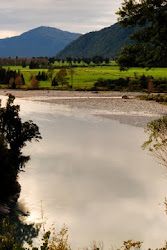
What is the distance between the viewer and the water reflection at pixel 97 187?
119 feet

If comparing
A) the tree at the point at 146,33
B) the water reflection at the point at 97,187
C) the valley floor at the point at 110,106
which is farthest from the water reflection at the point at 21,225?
the valley floor at the point at 110,106

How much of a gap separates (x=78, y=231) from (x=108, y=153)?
3163 cm

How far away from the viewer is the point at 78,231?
116ft

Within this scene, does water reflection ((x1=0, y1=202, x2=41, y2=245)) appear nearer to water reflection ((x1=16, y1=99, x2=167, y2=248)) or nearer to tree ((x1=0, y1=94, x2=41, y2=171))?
water reflection ((x1=16, y1=99, x2=167, y2=248))

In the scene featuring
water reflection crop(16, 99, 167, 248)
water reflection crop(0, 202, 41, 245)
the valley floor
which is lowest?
water reflection crop(0, 202, 41, 245)

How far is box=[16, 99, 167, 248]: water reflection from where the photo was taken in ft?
119

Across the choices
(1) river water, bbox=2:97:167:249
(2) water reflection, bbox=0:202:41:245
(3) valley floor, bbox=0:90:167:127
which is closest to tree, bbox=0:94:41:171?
(1) river water, bbox=2:97:167:249

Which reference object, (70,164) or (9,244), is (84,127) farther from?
(9,244)

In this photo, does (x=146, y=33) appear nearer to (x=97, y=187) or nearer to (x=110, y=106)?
(x=97, y=187)

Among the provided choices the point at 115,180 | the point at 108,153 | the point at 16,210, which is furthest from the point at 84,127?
the point at 16,210

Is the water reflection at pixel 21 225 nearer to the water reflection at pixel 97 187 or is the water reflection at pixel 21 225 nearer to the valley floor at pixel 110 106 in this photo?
the water reflection at pixel 97 187

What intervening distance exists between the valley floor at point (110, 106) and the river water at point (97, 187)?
25057 millimetres

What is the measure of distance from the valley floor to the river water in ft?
82.2

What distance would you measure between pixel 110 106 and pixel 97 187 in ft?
286
